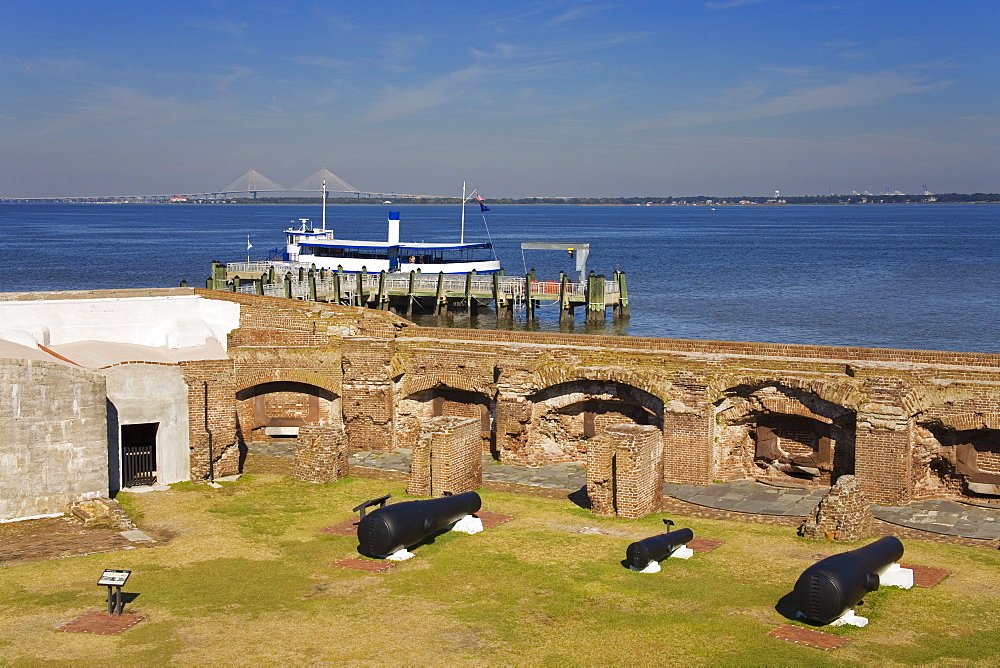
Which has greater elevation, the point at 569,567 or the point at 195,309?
the point at 195,309

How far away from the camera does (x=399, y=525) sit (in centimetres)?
1311

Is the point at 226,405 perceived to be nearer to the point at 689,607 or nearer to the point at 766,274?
the point at 689,607

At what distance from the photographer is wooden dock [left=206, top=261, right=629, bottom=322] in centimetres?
4612

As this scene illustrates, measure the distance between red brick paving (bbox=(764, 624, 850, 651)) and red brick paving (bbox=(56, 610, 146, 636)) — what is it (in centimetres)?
668

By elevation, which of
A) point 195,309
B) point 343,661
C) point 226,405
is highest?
point 195,309

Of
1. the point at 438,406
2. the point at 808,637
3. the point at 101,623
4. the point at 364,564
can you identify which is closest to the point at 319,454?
the point at 438,406

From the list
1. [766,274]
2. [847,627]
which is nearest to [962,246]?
[766,274]

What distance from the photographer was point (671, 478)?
685 inches

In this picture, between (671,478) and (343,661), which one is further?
(671,478)

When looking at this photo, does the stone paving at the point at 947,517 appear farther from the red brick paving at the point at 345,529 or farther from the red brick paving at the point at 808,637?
the red brick paving at the point at 345,529

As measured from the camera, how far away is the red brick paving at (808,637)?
10383mm

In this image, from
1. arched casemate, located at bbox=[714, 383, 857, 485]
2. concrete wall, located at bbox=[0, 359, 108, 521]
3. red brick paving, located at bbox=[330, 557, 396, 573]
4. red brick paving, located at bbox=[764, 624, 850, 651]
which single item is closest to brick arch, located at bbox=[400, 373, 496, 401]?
arched casemate, located at bbox=[714, 383, 857, 485]

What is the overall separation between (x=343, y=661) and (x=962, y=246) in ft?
346

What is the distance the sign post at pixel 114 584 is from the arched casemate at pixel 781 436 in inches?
386
